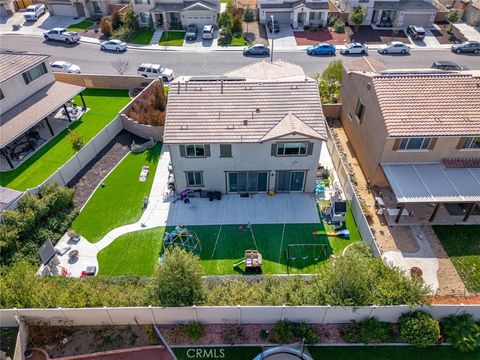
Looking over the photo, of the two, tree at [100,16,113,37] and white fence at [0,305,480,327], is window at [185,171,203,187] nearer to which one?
white fence at [0,305,480,327]

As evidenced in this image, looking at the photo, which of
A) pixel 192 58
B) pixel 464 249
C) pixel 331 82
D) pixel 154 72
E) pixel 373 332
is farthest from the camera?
pixel 192 58

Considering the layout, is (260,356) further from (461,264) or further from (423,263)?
(461,264)

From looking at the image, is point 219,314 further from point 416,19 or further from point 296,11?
point 416,19

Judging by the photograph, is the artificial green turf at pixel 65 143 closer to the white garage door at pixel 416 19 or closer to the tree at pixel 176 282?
the tree at pixel 176 282

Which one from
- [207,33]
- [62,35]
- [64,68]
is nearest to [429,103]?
[207,33]

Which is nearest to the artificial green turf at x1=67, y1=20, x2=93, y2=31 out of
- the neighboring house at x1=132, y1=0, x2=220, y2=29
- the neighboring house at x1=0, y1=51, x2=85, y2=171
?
the neighboring house at x1=132, y1=0, x2=220, y2=29
